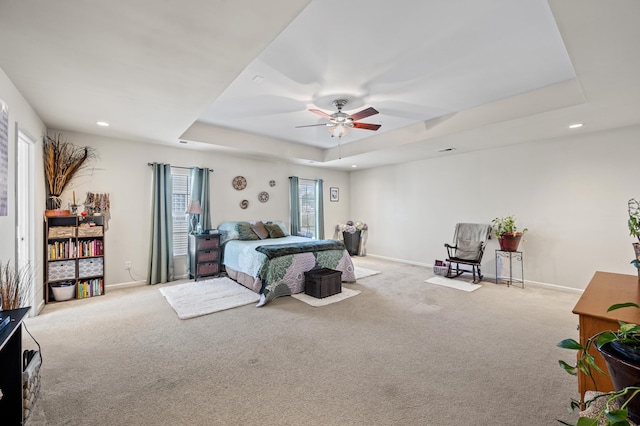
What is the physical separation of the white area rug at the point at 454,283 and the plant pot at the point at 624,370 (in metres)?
4.16

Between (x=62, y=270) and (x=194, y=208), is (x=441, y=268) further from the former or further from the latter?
(x=62, y=270)

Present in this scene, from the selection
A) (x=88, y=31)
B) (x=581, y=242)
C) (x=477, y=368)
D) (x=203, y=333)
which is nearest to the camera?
(x=88, y=31)

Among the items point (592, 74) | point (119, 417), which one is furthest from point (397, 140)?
point (119, 417)

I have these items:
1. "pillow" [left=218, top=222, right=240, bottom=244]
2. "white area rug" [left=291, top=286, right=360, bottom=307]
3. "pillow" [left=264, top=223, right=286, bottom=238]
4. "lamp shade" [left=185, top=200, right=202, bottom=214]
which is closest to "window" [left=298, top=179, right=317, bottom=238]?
"pillow" [left=264, top=223, right=286, bottom=238]

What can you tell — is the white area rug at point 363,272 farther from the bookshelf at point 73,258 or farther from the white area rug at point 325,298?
the bookshelf at point 73,258

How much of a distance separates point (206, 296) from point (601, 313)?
4220 millimetres

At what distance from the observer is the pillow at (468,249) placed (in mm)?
5238

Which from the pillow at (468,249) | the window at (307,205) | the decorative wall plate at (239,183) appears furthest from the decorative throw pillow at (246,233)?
the pillow at (468,249)

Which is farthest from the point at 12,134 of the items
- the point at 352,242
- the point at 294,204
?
the point at 352,242

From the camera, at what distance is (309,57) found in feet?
8.79

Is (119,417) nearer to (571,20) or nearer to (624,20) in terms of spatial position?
(571,20)

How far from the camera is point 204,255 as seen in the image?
5.16 meters

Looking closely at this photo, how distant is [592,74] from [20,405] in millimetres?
4906

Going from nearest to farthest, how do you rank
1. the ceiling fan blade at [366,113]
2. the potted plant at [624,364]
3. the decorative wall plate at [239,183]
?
the potted plant at [624,364], the ceiling fan blade at [366,113], the decorative wall plate at [239,183]
